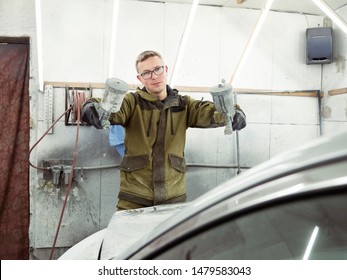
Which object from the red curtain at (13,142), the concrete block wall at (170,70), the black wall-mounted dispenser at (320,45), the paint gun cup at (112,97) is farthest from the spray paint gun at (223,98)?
the red curtain at (13,142)

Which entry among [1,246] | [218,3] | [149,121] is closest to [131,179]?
[149,121]

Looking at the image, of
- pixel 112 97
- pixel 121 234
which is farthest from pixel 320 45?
pixel 121 234

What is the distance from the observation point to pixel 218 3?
173 inches

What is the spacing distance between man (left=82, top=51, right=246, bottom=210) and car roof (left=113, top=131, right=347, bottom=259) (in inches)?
84.6

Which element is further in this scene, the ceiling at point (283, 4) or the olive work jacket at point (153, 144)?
the ceiling at point (283, 4)

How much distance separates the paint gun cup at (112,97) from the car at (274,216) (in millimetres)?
1821

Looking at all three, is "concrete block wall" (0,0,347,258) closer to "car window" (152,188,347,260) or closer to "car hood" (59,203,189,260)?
"car hood" (59,203,189,260)

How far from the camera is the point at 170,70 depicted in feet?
14.5

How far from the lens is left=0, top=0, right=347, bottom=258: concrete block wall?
4121mm

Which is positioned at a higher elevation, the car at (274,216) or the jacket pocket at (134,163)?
the car at (274,216)

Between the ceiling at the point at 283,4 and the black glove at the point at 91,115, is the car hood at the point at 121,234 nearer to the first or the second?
the black glove at the point at 91,115

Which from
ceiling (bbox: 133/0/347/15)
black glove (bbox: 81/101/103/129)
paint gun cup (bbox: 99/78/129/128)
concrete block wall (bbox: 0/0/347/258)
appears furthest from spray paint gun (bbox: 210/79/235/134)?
ceiling (bbox: 133/0/347/15)

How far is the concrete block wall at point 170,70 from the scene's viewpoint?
4121 millimetres

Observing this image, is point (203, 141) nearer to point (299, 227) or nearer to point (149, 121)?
point (149, 121)
